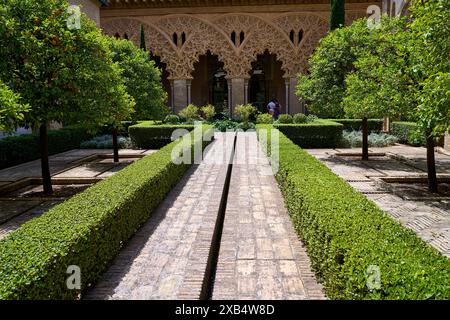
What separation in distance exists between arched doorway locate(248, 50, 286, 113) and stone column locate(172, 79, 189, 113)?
→ 20.7ft

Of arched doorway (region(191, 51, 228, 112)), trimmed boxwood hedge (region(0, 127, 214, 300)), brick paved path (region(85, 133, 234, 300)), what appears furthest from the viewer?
arched doorway (region(191, 51, 228, 112))

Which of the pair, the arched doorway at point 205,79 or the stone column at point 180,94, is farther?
the arched doorway at point 205,79

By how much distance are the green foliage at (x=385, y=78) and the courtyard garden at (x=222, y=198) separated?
5 cm

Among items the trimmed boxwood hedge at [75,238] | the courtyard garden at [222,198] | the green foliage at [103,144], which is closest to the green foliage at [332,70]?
the courtyard garden at [222,198]

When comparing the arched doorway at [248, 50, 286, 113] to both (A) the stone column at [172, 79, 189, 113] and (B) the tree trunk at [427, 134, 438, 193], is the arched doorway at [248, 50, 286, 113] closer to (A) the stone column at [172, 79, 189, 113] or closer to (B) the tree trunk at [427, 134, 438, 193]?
(A) the stone column at [172, 79, 189, 113]

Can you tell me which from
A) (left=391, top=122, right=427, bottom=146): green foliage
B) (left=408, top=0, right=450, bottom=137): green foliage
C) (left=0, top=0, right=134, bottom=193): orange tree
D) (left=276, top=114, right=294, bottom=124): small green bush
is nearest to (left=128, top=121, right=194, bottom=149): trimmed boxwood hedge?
(left=276, top=114, right=294, bottom=124): small green bush

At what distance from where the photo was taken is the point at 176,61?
81.0 ft

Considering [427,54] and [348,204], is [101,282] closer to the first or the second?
[348,204]

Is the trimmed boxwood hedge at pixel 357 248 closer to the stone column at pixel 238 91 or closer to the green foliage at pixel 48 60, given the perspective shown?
the green foliage at pixel 48 60

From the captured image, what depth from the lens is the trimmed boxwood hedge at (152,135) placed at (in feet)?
53.1

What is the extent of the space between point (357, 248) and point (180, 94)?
22.6m

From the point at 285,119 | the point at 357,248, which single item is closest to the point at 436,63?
the point at 357,248

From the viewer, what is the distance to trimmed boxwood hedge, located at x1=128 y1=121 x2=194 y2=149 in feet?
53.1
